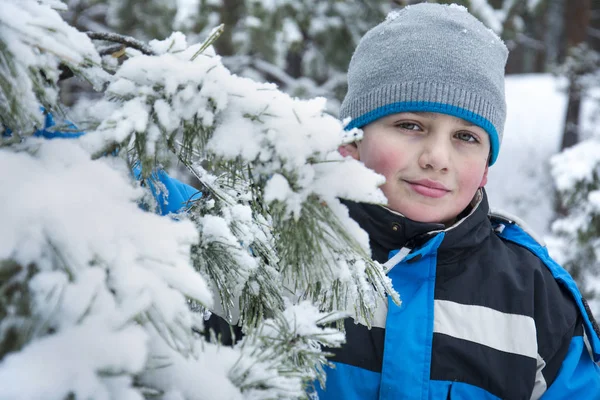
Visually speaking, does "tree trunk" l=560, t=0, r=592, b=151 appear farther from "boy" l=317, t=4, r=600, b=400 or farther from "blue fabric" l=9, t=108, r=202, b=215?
"blue fabric" l=9, t=108, r=202, b=215

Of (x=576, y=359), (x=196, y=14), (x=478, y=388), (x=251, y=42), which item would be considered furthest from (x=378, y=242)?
(x=196, y=14)

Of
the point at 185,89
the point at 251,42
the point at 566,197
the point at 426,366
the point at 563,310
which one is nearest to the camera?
the point at 185,89

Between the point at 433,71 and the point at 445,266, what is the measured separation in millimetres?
708

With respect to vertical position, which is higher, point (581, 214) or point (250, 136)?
point (250, 136)

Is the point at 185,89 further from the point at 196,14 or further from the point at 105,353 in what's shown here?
the point at 196,14

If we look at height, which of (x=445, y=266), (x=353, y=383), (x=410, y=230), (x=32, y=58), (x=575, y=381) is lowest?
(x=353, y=383)

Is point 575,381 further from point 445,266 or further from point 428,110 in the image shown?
point 428,110

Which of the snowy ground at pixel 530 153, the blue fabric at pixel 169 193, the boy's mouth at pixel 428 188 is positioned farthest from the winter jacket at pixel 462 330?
the snowy ground at pixel 530 153

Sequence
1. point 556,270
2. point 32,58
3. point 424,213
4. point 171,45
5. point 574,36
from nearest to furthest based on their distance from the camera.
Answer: point 32,58 → point 171,45 → point 424,213 → point 556,270 → point 574,36

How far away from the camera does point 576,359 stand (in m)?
1.71

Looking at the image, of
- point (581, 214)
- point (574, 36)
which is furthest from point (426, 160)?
point (574, 36)

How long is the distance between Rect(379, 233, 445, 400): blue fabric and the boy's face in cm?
14

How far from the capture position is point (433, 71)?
176cm

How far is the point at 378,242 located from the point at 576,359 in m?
0.78
